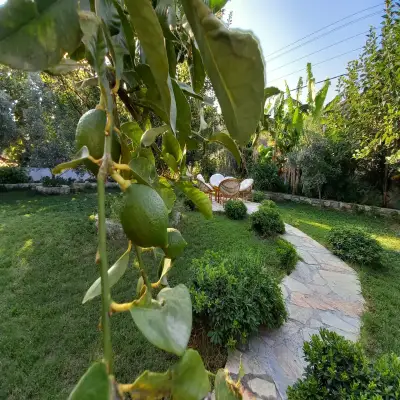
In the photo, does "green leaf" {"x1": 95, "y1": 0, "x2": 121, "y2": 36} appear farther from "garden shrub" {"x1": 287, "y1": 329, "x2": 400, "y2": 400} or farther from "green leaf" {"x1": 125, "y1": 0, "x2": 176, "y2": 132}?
"garden shrub" {"x1": 287, "y1": 329, "x2": 400, "y2": 400}

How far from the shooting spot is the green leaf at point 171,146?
0.37 metres

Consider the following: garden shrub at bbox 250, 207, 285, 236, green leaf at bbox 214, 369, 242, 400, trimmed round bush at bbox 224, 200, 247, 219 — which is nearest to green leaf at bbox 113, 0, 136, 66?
green leaf at bbox 214, 369, 242, 400

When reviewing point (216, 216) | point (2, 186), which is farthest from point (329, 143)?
point (2, 186)

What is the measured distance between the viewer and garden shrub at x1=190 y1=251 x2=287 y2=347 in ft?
6.18

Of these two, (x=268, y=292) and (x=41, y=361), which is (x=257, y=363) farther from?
(x=41, y=361)

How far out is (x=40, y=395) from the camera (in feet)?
5.24

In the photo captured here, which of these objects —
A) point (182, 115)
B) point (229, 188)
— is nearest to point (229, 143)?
point (182, 115)

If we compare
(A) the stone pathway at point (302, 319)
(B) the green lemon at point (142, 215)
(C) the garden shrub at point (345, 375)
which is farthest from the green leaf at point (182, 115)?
(A) the stone pathway at point (302, 319)

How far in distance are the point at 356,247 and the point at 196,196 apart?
3.67 metres

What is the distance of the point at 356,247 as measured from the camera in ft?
11.4

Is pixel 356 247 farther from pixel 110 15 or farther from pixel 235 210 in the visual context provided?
pixel 110 15

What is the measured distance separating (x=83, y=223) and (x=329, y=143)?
17.6ft

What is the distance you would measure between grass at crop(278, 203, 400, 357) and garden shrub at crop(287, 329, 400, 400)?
0.82 m

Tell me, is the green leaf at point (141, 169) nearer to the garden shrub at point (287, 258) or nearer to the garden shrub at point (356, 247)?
the garden shrub at point (287, 258)
